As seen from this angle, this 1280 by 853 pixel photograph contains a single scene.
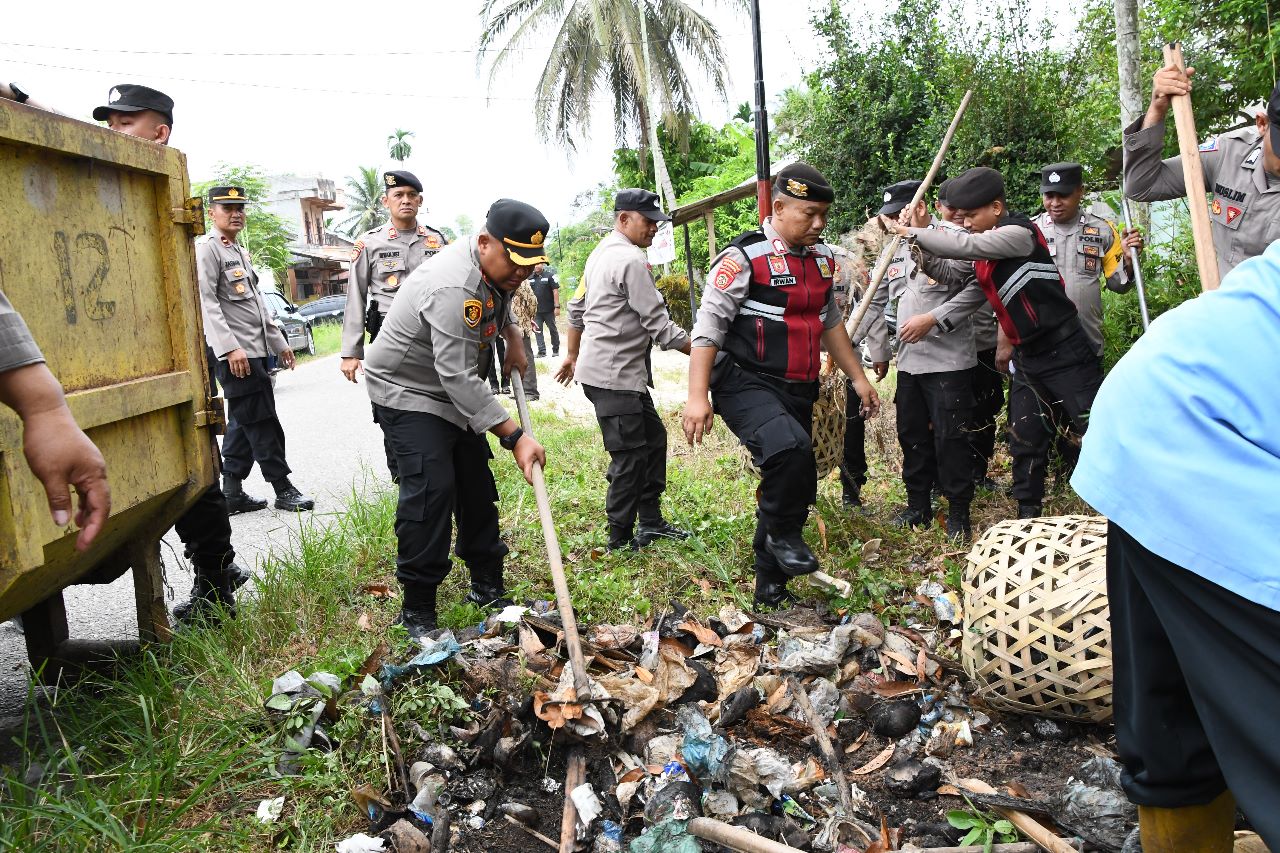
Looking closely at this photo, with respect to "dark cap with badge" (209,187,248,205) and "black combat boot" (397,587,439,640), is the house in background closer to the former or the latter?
"dark cap with badge" (209,187,248,205)

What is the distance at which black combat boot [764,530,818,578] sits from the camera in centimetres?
414

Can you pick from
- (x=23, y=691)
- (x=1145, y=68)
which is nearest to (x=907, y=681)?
(x=23, y=691)

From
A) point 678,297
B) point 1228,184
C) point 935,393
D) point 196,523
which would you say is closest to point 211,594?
point 196,523

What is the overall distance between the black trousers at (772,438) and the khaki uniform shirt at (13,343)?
286 cm

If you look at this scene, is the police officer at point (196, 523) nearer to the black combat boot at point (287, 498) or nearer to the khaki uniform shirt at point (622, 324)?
the khaki uniform shirt at point (622, 324)

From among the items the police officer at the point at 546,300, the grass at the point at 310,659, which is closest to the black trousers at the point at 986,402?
the grass at the point at 310,659

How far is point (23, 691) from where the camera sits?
12.3 ft

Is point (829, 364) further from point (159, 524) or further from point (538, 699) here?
point (159, 524)

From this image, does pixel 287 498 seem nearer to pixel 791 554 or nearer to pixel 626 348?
pixel 626 348

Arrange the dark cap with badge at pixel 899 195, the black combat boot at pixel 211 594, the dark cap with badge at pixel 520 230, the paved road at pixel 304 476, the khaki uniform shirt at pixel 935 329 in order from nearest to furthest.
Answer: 1. the dark cap with badge at pixel 520 230
2. the black combat boot at pixel 211 594
3. the paved road at pixel 304 476
4. the khaki uniform shirt at pixel 935 329
5. the dark cap with badge at pixel 899 195

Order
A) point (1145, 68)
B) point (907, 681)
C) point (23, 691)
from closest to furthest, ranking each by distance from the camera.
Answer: point (907, 681) < point (23, 691) < point (1145, 68)

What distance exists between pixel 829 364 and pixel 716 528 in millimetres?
1159

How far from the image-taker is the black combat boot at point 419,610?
4.05m

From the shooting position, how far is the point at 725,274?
4.29 m
